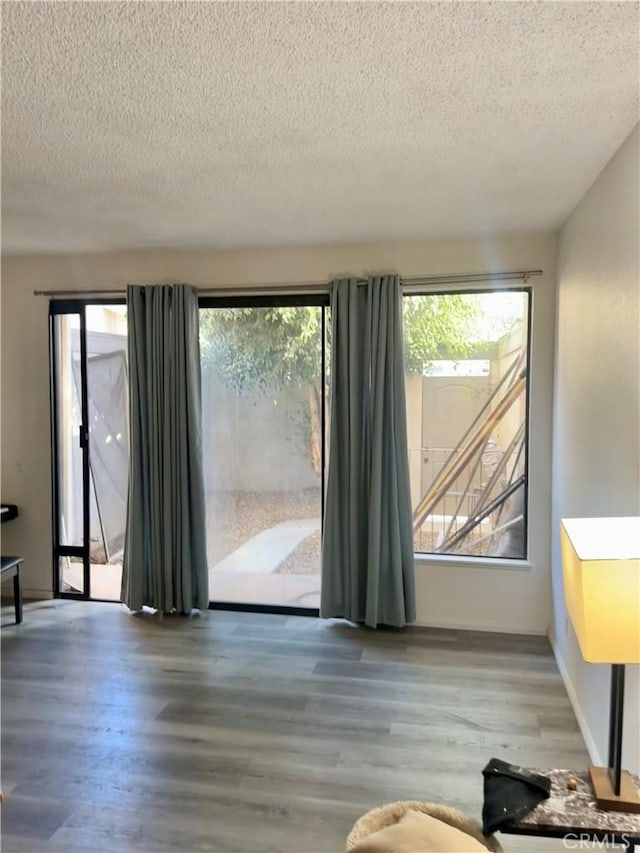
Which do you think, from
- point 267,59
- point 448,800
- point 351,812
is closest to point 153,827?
point 351,812

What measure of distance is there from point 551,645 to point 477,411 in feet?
4.97

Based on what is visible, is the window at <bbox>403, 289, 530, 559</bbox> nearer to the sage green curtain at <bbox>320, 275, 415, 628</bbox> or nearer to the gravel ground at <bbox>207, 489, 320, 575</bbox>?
the sage green curtain at <bbox>320, 275, 415, 628</bbox>

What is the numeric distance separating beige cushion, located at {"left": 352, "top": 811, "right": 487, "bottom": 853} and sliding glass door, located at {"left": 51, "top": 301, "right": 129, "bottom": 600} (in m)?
3.55

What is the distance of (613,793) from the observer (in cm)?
153

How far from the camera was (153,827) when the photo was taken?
2109 mm

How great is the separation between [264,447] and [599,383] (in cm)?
234

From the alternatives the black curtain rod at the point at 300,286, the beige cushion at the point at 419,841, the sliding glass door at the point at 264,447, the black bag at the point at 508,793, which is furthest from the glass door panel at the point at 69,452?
the beige cushion at the point at 419,841

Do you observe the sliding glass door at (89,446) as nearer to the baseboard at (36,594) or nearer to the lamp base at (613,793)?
the baseboard at (36,594)

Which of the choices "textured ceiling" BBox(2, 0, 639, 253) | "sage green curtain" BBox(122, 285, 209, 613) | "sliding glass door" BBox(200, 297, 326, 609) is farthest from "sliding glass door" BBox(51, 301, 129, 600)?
"textured ceiling" BBox(2, 0, 639, 253)

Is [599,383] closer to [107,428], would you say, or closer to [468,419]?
[468,419]

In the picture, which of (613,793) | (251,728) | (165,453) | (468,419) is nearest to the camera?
(613,793)

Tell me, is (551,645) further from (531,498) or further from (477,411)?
(477,411)

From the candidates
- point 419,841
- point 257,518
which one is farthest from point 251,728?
point 419,841

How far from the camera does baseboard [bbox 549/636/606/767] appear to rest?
243cm
